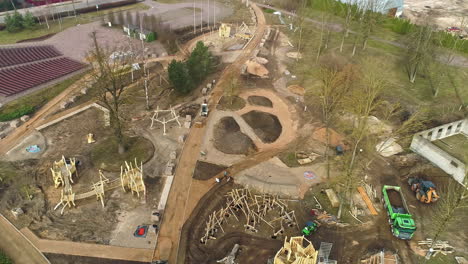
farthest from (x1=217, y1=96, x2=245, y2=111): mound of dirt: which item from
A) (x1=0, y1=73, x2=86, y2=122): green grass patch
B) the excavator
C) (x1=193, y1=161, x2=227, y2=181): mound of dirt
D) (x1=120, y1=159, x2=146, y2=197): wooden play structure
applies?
(x1=0, y1=73, x2=86, y2=122): green grass patch

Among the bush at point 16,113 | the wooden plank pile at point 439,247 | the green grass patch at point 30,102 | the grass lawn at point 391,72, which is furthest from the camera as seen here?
the grass lawn at point 391,72

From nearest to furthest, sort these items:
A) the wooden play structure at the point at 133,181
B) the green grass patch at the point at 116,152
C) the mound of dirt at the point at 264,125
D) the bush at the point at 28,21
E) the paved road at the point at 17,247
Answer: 1. the paved road at the point at 17,247
2. the wooden play structure at the point at 133,181
3. the green grass patch at the point at 116,152
4. the mound of dirt at the point at 264,125
5. the bush at the point at 28,21

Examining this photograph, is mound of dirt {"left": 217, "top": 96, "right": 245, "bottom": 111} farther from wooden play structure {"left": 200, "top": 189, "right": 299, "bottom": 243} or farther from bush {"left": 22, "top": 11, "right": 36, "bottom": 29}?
bush {"left": 22, "top": 11, "right": 36, "bottom": 29}

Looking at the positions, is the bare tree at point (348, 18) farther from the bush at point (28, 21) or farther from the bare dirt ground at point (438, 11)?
the bush at point (28, 21)

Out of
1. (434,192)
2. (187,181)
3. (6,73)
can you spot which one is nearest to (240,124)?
(187,181)

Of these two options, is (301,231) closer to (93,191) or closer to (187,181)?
(187,181)

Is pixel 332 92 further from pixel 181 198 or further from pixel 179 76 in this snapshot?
pixel 181 198

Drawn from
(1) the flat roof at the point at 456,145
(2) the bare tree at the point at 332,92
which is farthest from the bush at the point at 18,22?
(1) the flat roof at the point at 456,145
